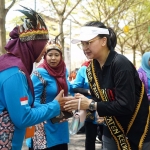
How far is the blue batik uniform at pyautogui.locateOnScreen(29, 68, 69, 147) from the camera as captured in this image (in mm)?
3115

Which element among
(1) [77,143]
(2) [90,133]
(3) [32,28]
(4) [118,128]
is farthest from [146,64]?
(3) [32,28]

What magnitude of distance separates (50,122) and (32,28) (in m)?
1.31

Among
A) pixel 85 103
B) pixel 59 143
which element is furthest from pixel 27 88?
pixel 59 143

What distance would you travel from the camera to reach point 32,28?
213 centimetres

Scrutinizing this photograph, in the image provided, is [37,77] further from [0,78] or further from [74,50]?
[74,50]

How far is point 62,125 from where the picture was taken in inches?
126

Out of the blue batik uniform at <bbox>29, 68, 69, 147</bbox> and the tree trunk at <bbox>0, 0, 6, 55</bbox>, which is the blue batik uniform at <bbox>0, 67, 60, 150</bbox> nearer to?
the blue batik uniform at <bbox>29, 68, 69, 147</bbox>

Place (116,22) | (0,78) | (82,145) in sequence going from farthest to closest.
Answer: (116,22)
(82,145)
(0,78)

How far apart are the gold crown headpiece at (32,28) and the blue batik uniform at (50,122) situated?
3.36ft

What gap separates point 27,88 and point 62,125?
52.8 inches

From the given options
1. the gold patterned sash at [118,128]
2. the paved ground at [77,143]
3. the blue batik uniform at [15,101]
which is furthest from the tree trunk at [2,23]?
the blue batik uniform at [15,101]

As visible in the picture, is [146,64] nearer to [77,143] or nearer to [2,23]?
[77,143]

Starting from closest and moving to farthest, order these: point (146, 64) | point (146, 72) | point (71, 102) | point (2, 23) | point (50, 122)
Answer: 1. point (71, 102)
2. point (50, 122)
3. point (146, 72)
4. point (146, 64)
5. point (2, 23)

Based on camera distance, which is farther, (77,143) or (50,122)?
(77,143)
